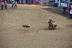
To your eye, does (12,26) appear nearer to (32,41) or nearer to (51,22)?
(51,22)

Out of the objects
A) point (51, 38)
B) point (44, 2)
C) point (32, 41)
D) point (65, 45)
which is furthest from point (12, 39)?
point (44, 2)

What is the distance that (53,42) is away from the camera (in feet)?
37.6

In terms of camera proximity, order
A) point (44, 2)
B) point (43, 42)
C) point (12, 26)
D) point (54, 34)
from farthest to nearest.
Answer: point (44, 2) < point (12, 26) < point (54, 34) < point (43, 42)

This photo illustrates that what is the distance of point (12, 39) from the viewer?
1227 centimetres

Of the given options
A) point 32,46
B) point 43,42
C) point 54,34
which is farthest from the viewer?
point 54,34

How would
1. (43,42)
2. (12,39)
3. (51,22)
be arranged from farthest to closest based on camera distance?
1. (51,22)
2. (12,39)
3. (43,42)

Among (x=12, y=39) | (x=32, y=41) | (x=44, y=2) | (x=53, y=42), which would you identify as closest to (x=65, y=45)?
(x=53, y=42)

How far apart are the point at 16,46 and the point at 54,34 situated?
3.77 m

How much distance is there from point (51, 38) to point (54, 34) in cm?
124

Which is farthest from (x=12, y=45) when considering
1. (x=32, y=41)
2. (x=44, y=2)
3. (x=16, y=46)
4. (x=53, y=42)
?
(x=44, y=2)

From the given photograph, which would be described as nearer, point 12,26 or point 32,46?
point 32,46

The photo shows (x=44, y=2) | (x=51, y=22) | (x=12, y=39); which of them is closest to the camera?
(x=12, y=39)

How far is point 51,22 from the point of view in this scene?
1570 centimetres

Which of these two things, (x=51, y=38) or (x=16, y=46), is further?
(x=51, y=38)
